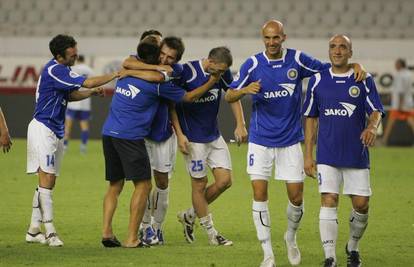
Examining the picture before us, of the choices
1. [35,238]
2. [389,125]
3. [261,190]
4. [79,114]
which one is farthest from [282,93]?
[389,125]

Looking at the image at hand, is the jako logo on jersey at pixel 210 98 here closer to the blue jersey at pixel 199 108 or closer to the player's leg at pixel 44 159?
the blue jersey at pixel 199 108

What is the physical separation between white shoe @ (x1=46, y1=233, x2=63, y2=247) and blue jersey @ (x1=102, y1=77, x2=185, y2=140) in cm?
121

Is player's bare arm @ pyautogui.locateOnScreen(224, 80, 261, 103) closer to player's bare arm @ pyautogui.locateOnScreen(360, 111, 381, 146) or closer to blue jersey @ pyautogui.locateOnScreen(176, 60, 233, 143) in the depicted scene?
player's bare arm @ pyautogui.locateOnScreen(360, 111, 381, 146)

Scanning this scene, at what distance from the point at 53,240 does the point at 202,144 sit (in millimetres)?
1861

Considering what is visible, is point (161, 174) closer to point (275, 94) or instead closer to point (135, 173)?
point (135, 173)

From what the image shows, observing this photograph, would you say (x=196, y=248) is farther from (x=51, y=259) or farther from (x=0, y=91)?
(x=0, y=91)

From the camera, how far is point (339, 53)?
9.61m

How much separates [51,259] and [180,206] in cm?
504

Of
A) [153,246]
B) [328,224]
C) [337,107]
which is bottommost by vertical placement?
[153,246]

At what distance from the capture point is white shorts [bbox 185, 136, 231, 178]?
38.0ft

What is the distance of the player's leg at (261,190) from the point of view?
9.85m

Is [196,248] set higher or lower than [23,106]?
higher

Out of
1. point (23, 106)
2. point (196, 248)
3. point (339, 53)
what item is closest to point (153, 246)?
point (196, 248)

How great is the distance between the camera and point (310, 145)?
9.80 metres
